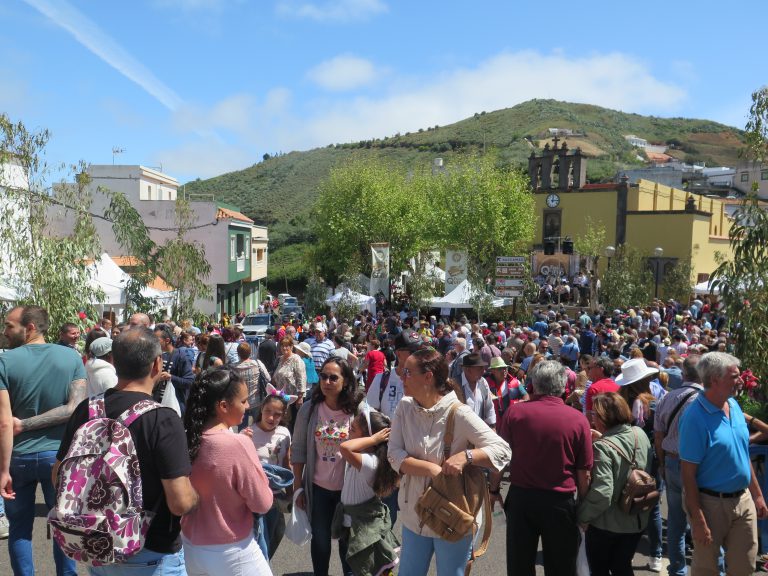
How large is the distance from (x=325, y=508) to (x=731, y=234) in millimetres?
4954

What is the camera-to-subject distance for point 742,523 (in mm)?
4219

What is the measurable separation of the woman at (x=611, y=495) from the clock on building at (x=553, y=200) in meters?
39.4

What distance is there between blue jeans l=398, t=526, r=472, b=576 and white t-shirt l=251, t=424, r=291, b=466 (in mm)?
1337

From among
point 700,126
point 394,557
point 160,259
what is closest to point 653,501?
point 394,557

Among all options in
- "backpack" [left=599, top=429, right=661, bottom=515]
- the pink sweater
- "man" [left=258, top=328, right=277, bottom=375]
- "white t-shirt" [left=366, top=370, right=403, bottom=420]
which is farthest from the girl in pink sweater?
"man" [left=258, top=328, right=277, bottom=375]

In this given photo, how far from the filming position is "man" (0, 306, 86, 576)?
422 centimetres

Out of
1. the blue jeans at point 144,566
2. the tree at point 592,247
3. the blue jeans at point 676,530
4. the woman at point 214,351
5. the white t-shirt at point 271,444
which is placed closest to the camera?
the blue jeans at point 144,566

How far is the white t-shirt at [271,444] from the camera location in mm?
4863

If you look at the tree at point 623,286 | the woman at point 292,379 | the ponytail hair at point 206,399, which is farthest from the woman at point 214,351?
the tree at point 623,286

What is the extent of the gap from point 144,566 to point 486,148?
9199 cm

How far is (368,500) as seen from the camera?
14.8ft

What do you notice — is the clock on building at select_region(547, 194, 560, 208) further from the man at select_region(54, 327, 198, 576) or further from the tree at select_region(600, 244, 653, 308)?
the man at select_region(54, 327, 198, 576)

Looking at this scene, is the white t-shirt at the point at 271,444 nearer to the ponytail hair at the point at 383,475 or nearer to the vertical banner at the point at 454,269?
the ponytail hair at the point at 383,475

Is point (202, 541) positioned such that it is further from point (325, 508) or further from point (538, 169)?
point (538, 169)
